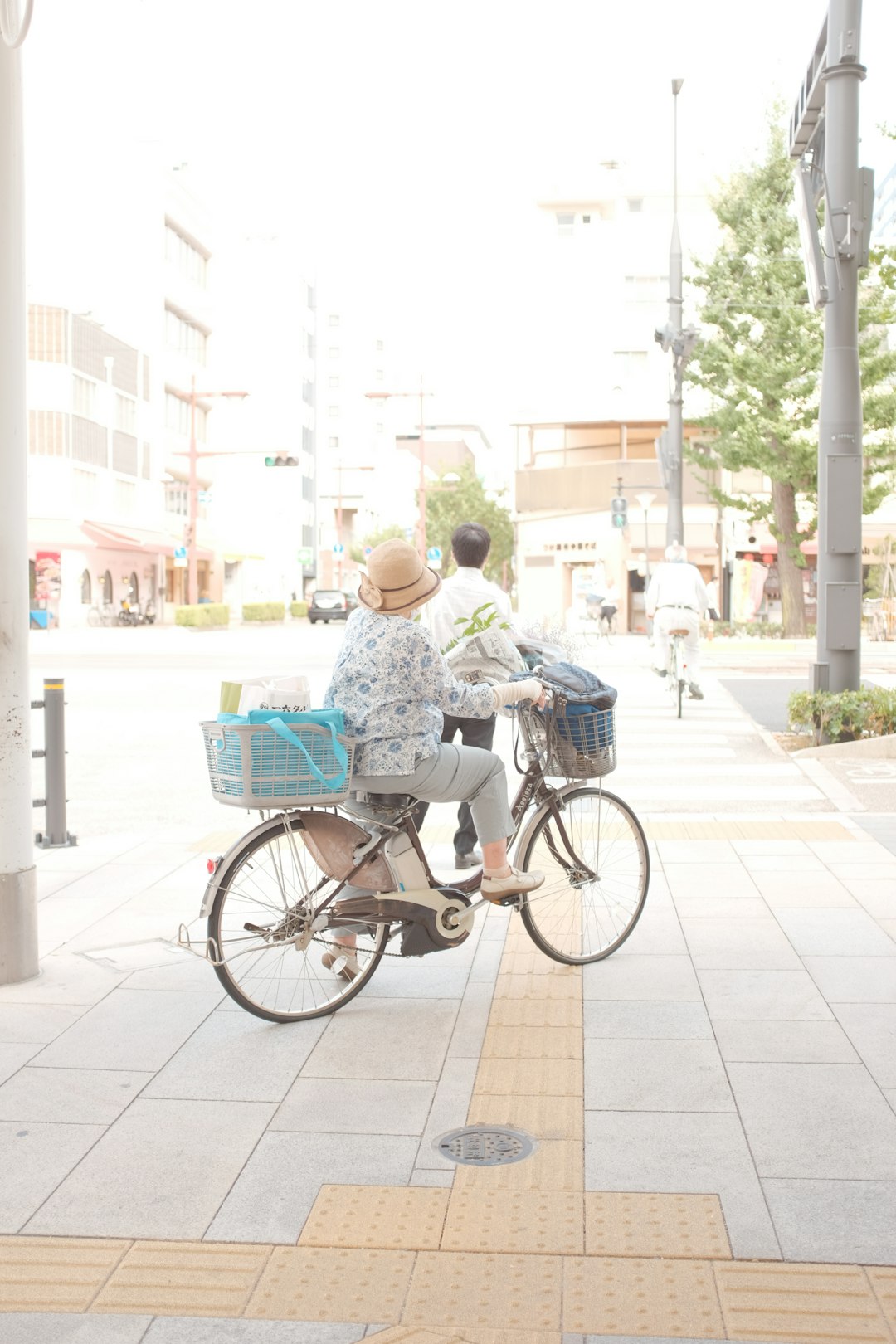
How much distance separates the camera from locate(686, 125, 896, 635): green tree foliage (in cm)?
3269

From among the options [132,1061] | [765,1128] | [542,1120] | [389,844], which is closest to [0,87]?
[389,844]

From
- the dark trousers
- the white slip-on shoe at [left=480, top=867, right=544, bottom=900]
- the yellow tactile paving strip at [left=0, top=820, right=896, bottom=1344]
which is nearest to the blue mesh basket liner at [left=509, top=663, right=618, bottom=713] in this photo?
the white slip-on shoe at [left=480, top=867, right=544, bottom=900]

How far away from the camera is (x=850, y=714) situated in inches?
498

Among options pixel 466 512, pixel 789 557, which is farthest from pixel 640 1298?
pixel 466 512

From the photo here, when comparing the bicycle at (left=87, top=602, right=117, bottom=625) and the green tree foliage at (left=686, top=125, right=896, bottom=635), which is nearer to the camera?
the green tree foliage at (left=686, top=125, right=896, bottom=635)

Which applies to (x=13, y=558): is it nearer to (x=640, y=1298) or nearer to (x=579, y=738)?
(x=579, y=738)

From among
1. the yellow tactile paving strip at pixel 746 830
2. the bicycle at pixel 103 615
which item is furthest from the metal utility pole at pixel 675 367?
the bicycle at pixel 103 615

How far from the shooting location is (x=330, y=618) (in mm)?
69312

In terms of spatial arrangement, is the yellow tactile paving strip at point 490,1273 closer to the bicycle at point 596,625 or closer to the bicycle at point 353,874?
the bicycle at point 353,874

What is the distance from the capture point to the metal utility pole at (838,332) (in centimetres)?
1248

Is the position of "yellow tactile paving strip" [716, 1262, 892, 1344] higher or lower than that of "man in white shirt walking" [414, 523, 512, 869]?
lower

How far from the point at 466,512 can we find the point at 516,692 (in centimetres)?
7480

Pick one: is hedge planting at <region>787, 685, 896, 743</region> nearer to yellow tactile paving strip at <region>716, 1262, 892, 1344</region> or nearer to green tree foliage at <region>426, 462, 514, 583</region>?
yellow tactile paving strip at <region>716, 1262, 892, 1344</region>

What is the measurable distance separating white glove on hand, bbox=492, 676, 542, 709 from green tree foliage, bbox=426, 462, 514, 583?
73.3 metres
